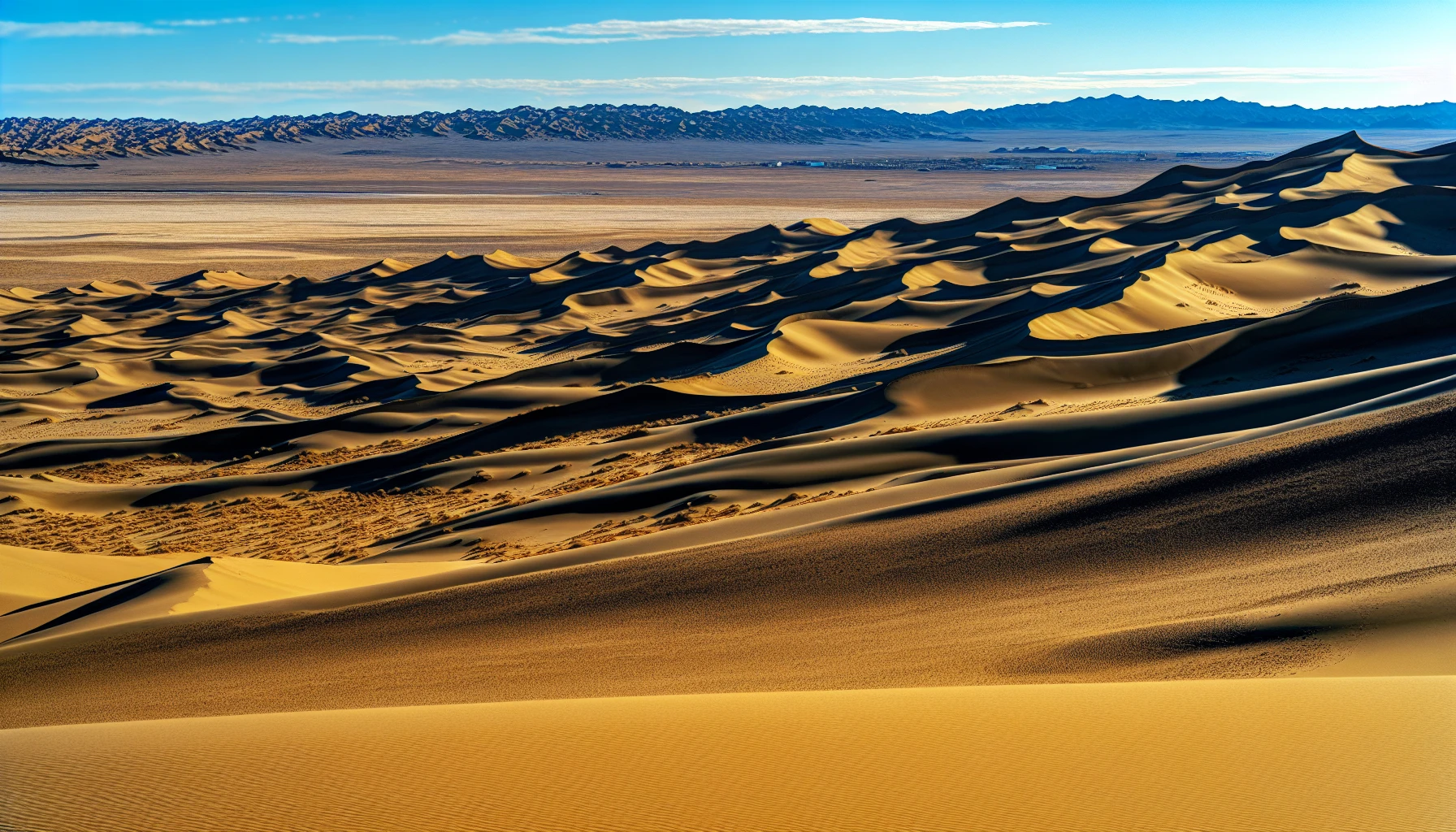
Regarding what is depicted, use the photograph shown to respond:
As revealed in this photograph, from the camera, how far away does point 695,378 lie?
17344 mm

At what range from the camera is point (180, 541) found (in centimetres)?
1165

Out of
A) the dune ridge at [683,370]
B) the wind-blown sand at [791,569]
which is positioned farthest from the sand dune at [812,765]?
the dune ridge at [683,370]

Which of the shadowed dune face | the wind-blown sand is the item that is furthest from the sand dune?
the shadowed dune face

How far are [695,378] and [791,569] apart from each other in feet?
31.2

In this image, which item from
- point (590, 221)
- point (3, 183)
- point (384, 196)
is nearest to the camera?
point (590, 221)

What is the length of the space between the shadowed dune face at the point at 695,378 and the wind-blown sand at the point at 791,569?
0.30 ft

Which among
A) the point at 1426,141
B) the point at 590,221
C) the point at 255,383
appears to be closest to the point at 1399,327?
the point at 255,383

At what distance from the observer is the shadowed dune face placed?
11.5 m

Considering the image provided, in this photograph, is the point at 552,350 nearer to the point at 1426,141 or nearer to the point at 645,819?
the point at 645,819

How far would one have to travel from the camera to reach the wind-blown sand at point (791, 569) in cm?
408

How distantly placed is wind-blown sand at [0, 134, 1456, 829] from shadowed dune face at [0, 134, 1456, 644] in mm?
91

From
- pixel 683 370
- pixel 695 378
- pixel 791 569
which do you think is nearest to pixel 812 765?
pixel 791 569

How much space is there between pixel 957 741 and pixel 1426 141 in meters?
176

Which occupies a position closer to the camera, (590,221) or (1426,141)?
(590,221)
